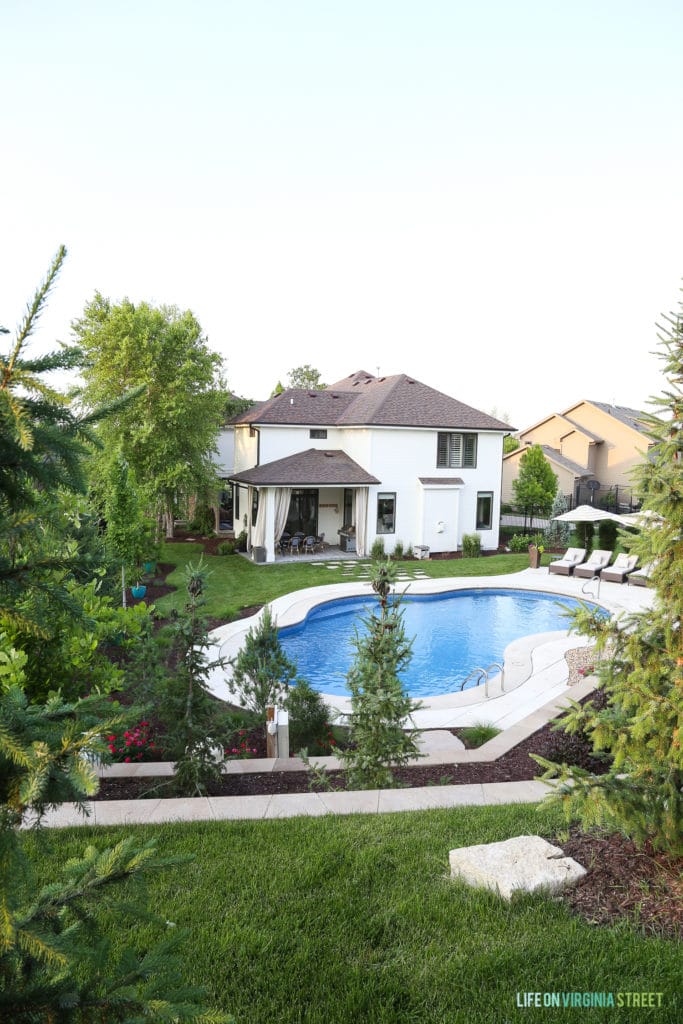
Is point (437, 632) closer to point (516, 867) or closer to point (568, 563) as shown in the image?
point (568, 563)

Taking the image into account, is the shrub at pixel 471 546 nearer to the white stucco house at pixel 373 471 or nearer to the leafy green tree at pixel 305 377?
the white stucco house at pixel 373 471

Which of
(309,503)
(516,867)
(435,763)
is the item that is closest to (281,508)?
(309,503)

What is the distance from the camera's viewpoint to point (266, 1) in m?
12.8

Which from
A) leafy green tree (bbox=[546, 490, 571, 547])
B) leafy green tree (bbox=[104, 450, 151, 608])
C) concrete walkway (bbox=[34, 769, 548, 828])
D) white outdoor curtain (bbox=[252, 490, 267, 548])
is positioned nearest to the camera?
concrete walkway (bbox=[34, 769, 548, 828])

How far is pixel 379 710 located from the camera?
641cm

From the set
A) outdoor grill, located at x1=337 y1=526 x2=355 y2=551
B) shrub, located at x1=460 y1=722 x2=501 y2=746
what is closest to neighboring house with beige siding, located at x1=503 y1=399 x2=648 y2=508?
outdoor grill, located at x1=337 y1=526 x2=355 y2=551

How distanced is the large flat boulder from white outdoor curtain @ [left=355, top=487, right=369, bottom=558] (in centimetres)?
1900

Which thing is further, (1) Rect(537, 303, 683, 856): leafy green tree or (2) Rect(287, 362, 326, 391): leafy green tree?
(2) Rect(287, 362, 326, 391): leafy green tree

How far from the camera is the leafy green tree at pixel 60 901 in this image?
1504mm

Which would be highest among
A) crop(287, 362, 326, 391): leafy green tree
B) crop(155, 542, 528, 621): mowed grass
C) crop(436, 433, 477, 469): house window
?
crop(287, 362, 326, 391): leafy green tree

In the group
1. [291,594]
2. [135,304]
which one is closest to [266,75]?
[135,304]

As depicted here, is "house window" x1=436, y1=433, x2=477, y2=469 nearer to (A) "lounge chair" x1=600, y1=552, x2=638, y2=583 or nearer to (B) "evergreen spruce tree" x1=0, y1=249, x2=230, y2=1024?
(A) "lounge chair" x1=600, y1=552, x2=638, y2=583

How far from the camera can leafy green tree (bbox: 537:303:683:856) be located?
411 cm

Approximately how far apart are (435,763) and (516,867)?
2.97 meters
